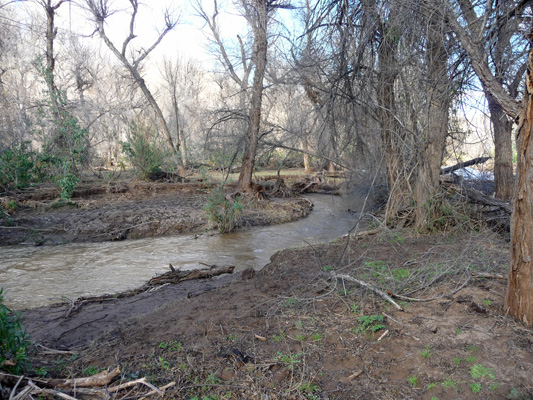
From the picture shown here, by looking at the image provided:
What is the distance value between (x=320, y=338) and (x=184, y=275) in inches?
158

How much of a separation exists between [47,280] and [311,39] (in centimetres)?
668

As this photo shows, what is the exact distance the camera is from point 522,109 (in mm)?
3215

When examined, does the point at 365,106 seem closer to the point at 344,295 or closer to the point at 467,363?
the point at 344,295

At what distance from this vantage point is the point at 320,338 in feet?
11.4

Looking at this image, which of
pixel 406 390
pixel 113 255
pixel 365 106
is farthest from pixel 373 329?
pixel 113 255

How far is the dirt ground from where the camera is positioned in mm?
2779

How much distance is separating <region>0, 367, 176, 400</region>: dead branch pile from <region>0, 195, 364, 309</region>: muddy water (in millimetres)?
3907

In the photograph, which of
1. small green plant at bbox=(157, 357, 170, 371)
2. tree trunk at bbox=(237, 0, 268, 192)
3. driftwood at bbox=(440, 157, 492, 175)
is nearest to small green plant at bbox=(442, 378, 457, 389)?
small green plant at bbox=(157, 357, 170, 371)

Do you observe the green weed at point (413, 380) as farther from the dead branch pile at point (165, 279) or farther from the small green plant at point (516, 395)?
the dead branch pile at point (165, 279)

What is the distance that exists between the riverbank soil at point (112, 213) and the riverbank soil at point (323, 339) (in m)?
5.85

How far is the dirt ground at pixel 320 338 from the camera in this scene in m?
2.78

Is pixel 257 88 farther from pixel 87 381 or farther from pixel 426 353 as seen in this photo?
pixel 87 381

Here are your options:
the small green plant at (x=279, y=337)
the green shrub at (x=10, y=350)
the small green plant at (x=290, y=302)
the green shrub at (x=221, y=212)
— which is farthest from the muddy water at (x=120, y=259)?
the small green plant at (x=279, y=337)

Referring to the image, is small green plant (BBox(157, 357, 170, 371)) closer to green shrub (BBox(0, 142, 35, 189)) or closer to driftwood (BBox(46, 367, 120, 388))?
driftwood (BBox(46, 367, 120, 388))
